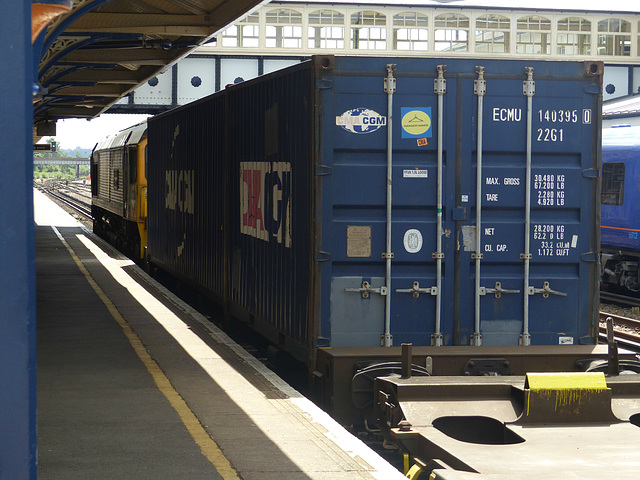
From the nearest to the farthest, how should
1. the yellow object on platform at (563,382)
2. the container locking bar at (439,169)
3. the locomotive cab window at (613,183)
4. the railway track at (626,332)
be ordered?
the yellow object on platform at (563,382) < the container locking bar at (439,169) < the railway track at (626,332) < the locomotive cab window at (613,183)

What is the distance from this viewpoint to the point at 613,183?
19250 mm

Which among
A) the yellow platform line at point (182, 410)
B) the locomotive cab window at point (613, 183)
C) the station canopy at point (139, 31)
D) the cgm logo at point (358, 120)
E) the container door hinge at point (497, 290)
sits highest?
the station canopy at point (139, 31)

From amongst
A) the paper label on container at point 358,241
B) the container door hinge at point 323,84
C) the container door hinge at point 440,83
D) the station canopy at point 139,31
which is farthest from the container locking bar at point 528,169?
the station canopy at point 139,31

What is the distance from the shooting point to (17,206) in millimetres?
3730

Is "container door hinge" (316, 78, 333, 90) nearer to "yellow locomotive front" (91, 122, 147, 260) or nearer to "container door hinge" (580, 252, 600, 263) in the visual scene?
"container door hinge" (580, 252, 600, 263)

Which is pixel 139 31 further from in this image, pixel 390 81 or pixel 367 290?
pixel 367 290

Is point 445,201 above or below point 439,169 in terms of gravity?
below

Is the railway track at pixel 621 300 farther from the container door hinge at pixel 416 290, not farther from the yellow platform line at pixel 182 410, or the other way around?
the container door hinge at pixel 416 290

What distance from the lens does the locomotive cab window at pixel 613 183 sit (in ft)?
62.0

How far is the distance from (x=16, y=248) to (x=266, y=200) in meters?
6.48

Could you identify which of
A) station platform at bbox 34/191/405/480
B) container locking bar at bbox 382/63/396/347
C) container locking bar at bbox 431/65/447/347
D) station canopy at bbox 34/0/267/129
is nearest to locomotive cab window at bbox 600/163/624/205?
station canopy at bbox 34/0/267/129

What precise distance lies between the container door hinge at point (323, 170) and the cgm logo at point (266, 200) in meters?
1.08

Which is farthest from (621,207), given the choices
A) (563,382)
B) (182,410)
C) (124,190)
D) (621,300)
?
(124,190)

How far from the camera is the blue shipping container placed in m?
8.20
